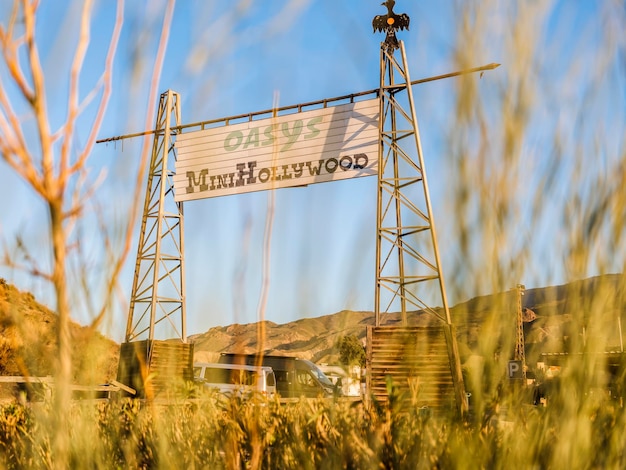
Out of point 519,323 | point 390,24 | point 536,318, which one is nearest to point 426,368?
point 519,323

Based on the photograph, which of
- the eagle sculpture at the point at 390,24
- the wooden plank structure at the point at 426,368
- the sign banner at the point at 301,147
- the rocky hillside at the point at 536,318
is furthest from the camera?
the sign banner at the point at 301,147

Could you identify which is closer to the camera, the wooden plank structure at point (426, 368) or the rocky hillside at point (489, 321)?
the rocky hillside at point (489, 321)

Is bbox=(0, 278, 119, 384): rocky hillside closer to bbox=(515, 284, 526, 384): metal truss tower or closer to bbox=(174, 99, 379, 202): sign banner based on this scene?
bbox=(515, 284, 526, 384): metal truss tower

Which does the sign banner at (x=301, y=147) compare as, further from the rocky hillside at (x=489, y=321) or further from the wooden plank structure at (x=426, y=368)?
the rocky hillside at (x=489, y=321)

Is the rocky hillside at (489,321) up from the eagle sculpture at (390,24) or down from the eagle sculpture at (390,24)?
down

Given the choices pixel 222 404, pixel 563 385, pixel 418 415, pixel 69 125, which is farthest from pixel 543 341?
pixel 222 404

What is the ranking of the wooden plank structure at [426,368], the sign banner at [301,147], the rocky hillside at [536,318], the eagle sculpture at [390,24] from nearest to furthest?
the rocky hillside at [536,318], the wooden plank structure at [426,368], the eagle sculpture at [390,24], the sign banner at [301,147]

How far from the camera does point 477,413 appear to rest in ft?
5.07

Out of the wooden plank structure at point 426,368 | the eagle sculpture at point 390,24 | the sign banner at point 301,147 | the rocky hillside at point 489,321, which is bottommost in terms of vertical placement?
the wooden plank structure at point 426,368

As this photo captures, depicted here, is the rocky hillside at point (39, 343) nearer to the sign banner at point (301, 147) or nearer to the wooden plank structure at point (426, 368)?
the wooden plank structure at point (426, 368)

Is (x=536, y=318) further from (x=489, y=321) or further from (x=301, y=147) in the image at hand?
(x=301, y=147)

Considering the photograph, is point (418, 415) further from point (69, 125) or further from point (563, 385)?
point (69, 125)

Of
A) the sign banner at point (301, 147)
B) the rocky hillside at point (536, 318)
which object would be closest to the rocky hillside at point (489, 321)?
the rocky hillside at point (536, 318)

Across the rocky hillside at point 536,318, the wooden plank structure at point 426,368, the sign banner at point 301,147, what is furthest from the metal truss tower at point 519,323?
the sign banner at point 301,147
